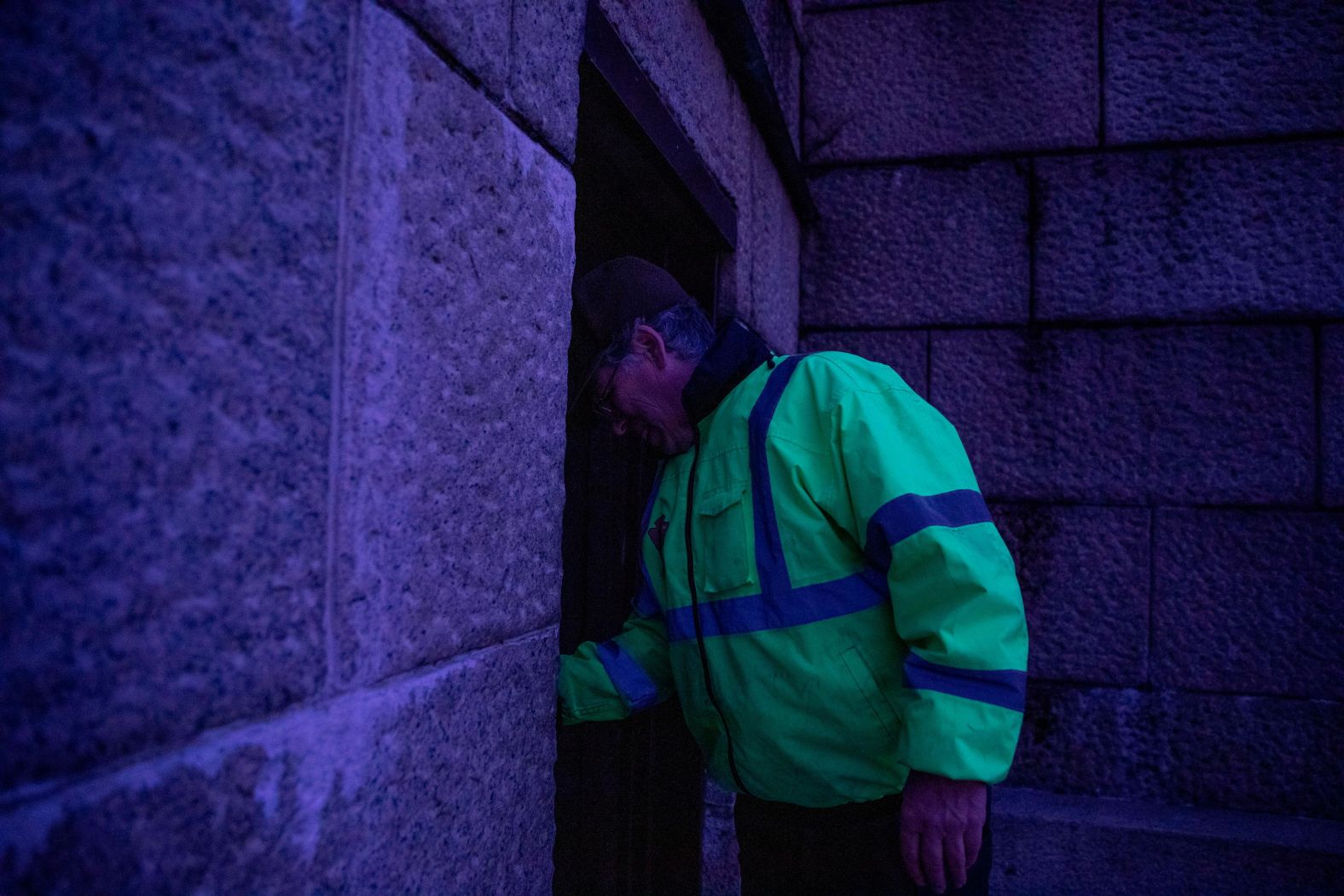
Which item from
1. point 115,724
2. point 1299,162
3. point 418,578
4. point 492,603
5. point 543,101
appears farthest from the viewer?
point 1299,162

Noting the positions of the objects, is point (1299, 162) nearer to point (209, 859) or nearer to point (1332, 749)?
point (1332, 749)

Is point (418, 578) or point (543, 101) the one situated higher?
point (543, 101)

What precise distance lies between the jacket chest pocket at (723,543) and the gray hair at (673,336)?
402mm

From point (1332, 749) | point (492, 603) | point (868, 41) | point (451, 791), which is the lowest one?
point (1332, 749)

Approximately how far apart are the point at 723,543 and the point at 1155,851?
89.8 inches

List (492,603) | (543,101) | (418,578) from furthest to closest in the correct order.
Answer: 1. (543,101)
2. (492,603)
3. (418,578)

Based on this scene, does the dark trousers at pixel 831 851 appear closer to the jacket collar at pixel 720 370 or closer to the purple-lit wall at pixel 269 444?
the purple-lit wall at pixel 269 444

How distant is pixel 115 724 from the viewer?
23.7 inches

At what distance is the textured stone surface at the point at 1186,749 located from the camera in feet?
9.44

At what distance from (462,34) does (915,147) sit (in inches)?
111

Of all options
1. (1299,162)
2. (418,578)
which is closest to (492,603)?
(418,578)

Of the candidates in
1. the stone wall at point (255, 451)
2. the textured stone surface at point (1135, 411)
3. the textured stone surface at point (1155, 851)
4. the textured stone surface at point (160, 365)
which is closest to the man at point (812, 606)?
the stone wall at point (255, 451)

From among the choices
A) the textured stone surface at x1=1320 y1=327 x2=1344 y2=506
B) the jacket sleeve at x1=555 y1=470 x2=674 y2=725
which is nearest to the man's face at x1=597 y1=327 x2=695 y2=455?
the jacket sleeve at x1=555 y1=470 x2=674 y2=725

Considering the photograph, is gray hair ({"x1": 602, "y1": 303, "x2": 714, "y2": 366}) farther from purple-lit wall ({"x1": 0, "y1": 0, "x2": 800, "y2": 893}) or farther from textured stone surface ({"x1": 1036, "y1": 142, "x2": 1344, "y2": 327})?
textured stone surface ({"x1": 1036, "y1": 142, "x2": 1344, "y2": 327})
